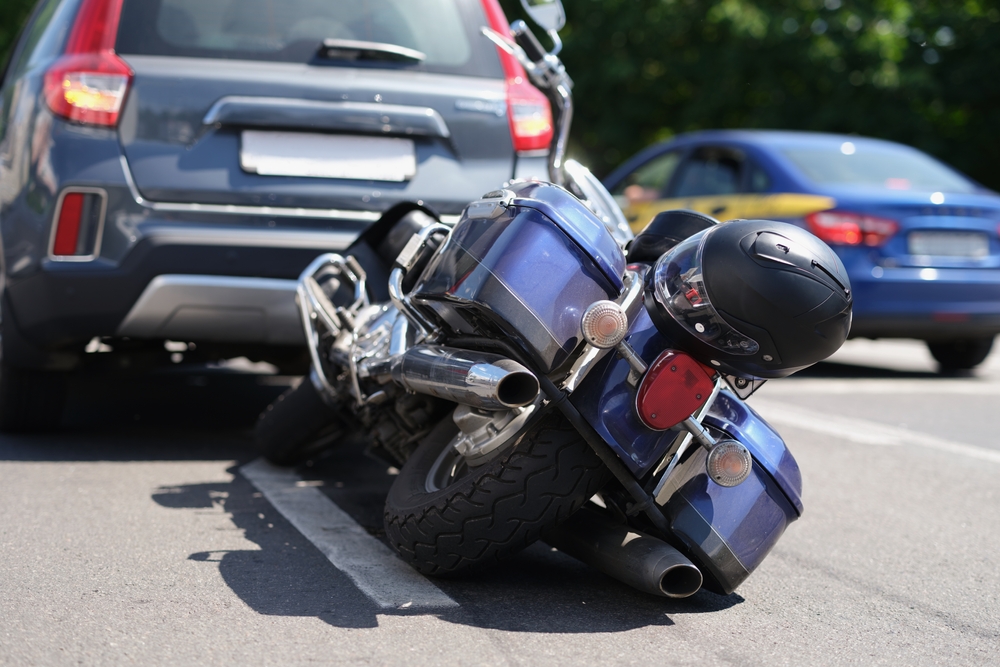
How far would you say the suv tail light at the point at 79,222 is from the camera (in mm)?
4289

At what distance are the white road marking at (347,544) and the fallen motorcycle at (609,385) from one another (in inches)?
3.7

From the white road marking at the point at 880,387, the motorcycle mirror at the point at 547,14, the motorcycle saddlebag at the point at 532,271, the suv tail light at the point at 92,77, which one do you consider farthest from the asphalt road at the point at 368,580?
the white road marking at the point at 880,387

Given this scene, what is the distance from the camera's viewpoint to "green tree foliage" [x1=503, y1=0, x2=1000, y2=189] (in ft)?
66.9

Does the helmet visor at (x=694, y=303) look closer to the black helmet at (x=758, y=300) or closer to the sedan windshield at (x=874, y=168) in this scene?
the black helmet at (x=758, y=300)

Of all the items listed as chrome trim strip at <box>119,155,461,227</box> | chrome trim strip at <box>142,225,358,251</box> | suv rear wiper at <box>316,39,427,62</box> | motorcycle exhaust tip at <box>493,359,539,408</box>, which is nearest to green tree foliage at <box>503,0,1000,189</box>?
suv rear wiper at <box>316,39,427,62</box>

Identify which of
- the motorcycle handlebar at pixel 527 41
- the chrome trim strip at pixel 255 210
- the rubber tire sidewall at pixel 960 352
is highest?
the motorcycle handlebar at pixel 527 41

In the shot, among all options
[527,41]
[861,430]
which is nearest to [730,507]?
[527,41]

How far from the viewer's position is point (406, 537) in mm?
3023

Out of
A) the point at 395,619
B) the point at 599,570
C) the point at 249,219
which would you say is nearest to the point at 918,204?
the point at 249,219

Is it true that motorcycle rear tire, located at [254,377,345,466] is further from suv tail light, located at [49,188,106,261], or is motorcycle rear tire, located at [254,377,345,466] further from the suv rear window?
the suv rear window

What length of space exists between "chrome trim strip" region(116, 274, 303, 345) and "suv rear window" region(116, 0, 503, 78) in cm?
86

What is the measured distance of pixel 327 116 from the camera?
4.47 metres

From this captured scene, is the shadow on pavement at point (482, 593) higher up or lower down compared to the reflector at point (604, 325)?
lower down

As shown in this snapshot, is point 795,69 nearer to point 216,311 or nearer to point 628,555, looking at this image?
point 216,311
